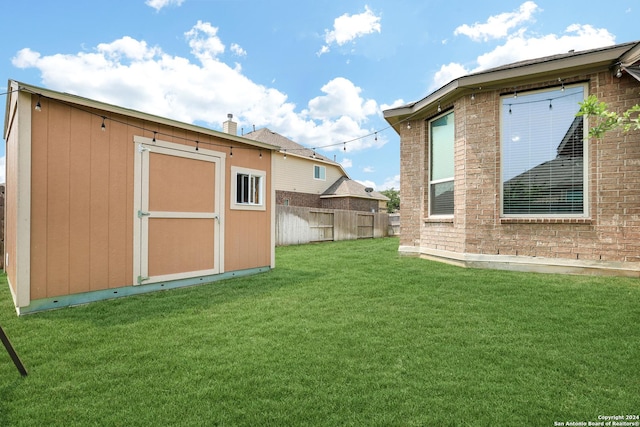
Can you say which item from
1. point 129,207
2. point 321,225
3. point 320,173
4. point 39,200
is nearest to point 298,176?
point 320,173

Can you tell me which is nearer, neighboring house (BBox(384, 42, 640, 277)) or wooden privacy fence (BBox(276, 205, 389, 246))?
neighboring house (BBox(384, 42, 640, 277))

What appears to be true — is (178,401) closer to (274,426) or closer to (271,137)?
(274,426)

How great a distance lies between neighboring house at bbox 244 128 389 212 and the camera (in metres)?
19.0

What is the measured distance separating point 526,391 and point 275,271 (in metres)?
5.00

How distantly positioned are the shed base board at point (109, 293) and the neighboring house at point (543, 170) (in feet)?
15.8

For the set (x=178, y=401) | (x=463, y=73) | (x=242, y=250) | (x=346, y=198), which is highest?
(x=463, y=73)

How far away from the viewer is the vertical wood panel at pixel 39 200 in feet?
12.2

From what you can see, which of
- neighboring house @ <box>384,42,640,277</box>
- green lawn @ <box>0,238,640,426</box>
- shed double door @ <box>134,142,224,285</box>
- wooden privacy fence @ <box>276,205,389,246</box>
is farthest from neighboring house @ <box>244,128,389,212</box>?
green lawn @ <box>0,238,640,426</box>

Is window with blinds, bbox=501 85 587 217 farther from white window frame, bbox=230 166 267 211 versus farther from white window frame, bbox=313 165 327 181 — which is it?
white window frame, bbox=313 165 327 181

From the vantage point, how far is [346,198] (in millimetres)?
21062

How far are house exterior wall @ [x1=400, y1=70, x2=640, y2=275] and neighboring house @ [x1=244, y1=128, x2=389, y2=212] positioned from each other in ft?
40.3

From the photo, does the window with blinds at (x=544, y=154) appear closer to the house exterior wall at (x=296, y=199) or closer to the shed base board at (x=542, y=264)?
the shed base board at (x=542, y=264)

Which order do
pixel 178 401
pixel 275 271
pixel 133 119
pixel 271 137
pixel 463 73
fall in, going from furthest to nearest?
1. pixel 271 137
2. pixel 275 271
3. pixel 463 73
4. pixel 133 119
5. pixel 178 401

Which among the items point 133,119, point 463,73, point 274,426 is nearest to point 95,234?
point 133,119
